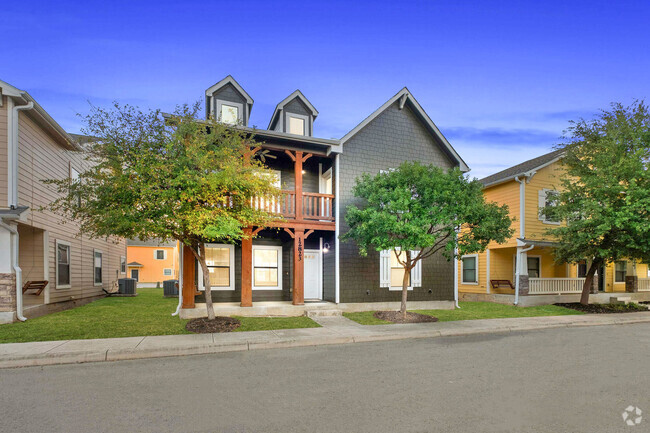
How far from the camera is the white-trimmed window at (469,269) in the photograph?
2136cm

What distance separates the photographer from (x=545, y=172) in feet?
62.8

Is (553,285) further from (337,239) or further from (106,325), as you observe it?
(106,325)

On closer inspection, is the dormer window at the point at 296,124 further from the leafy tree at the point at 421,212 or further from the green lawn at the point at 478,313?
the green lawn at the point at 478,313

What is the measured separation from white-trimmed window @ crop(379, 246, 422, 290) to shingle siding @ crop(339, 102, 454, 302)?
7.7 inches

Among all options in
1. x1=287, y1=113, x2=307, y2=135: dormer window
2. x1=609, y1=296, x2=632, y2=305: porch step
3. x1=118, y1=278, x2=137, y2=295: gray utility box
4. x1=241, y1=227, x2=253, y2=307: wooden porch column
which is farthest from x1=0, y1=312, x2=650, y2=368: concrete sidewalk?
x1=118, y1=278, x2=137, y2=295: gray utility box

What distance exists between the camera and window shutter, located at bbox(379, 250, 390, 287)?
1455 cm

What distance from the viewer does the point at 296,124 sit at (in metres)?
16.1

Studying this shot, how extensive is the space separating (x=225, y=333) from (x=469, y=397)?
6625mm

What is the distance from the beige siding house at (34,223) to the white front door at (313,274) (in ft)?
23.3

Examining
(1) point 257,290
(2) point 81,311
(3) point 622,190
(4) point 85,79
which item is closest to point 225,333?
(1) point 257,290

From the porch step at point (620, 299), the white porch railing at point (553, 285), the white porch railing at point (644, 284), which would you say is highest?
the white porch railing at point (553, 285)

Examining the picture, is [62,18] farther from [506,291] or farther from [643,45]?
[643,45]

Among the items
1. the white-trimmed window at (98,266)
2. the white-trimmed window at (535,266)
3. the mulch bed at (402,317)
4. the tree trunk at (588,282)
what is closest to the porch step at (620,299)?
the white-trimmed window at (535,266)

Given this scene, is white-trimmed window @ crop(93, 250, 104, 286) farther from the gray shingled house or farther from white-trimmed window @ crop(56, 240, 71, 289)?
the gray shingled house
